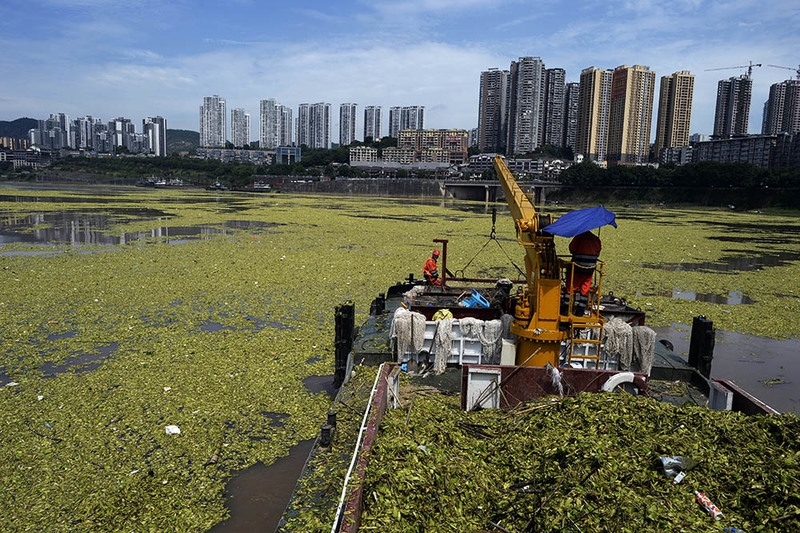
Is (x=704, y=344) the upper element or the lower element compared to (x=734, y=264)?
upper

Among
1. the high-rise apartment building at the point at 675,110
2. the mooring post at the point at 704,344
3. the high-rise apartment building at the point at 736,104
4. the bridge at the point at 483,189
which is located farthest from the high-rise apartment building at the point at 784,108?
the mooring post at the point at 704,344

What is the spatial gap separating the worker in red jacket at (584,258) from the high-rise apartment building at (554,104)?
16945 centimetres

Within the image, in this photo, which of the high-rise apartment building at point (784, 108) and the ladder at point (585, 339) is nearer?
the ladder at point (585, 339)

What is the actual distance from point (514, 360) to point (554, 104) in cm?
17069

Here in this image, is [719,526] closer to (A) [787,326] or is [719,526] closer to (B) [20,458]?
(B) [20,458]

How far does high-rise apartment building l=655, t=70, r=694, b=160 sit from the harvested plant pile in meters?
160

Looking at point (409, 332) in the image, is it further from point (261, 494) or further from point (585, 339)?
point (261, 494)

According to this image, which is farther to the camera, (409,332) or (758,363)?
(758,363)

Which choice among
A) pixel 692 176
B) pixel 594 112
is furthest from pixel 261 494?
pixel 594 112

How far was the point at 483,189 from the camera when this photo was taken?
97125mm

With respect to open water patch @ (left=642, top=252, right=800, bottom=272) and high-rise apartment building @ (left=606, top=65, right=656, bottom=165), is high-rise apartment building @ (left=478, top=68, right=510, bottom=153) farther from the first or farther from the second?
open water patch @ (left=642, top=252, right=800, bottom=272)

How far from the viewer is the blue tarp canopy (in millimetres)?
6293

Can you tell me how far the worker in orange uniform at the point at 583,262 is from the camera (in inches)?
268

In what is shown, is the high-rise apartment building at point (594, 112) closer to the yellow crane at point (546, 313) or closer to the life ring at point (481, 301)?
the life ring at point (481, 301)
